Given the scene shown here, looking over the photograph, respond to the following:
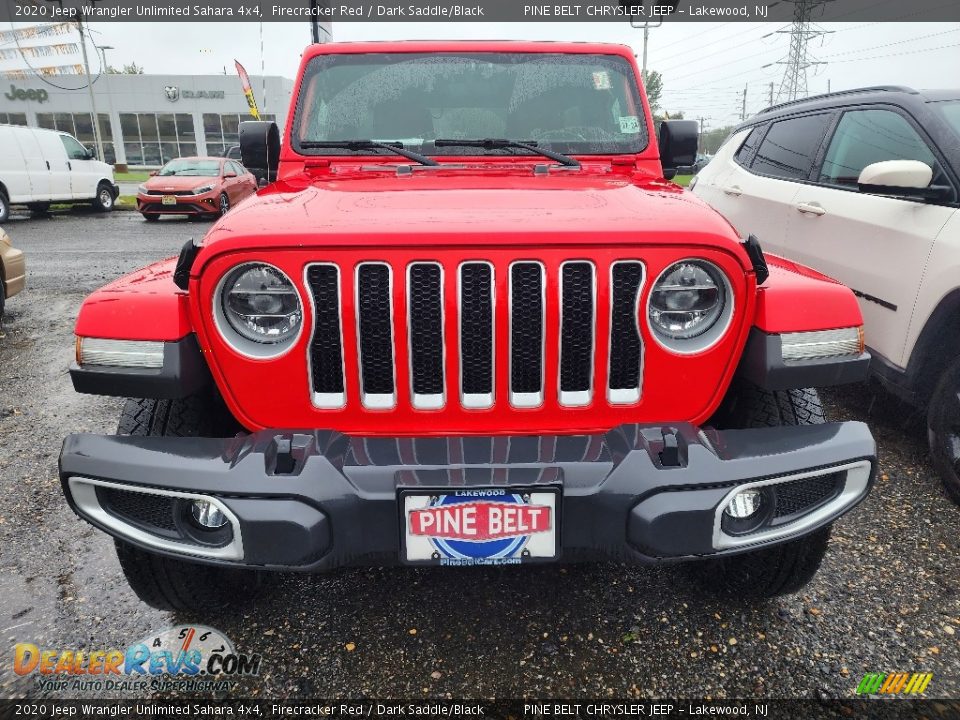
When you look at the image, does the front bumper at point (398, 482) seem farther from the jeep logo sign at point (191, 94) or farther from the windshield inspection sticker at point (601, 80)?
the jeep logo sign at point (191, 94)

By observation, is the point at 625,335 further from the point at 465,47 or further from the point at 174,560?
the point at 465,47

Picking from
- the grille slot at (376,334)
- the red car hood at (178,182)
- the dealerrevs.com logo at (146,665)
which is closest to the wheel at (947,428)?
the grille slot at (376,334)

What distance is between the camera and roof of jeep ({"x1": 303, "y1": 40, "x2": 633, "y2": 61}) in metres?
3.15

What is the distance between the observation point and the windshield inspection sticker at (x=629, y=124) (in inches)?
120

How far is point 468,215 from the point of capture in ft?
6.17

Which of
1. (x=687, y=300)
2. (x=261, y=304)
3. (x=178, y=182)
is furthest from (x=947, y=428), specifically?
(x=178, y=182)

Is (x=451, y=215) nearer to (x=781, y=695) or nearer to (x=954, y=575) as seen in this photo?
(x=781, y=695)

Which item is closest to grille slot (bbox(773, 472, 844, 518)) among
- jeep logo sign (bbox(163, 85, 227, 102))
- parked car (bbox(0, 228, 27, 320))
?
parked car (bbox(0, 228, 27, 320))

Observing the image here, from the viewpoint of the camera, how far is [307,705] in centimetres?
196

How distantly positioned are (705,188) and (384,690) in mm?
4711

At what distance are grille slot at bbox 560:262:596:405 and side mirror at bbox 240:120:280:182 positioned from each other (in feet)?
6.43

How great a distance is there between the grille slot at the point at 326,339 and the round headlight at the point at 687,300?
861 mm

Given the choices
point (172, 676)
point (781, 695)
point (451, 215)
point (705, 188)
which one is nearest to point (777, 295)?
point (451, 215)

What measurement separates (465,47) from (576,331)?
1.99m
